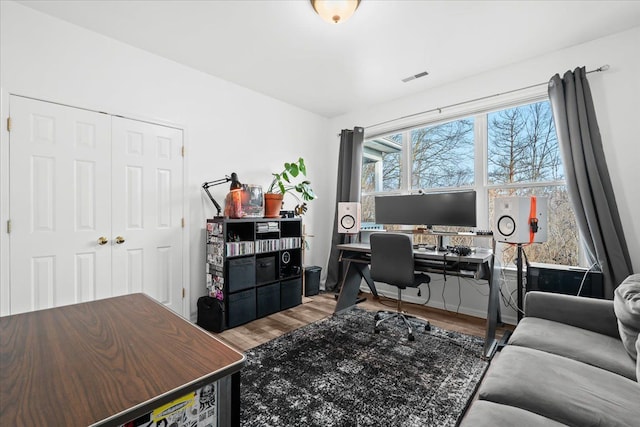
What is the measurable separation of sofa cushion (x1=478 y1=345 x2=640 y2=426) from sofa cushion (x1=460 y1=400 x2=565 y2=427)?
0.28 feet

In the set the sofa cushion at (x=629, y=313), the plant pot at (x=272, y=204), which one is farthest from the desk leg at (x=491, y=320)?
the plant pot at (x=272, y=204)

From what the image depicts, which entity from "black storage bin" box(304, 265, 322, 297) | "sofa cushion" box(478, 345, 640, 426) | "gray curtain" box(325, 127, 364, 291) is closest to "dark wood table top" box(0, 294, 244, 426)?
"sofa cushion" box(478, 345, 640, 426)

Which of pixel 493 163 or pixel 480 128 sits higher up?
pixel 480 128

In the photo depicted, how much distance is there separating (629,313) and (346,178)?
3114 millimetres

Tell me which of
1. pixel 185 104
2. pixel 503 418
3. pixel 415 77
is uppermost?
pixel 415 77

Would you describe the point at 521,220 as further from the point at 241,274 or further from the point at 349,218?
the point at 241,274

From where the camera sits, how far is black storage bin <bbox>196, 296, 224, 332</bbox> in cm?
272

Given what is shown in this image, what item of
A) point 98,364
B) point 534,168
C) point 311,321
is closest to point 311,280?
point 311,321

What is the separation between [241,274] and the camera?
9.57 ft

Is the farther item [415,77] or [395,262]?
Answer: [415,77]

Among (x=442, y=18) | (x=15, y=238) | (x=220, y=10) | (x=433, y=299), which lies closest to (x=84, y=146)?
(x=15, y=238)

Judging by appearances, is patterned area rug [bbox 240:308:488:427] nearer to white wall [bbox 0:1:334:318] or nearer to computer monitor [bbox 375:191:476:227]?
computer monitor [bbox 375:191:476:227]

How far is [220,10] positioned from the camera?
7.06ft

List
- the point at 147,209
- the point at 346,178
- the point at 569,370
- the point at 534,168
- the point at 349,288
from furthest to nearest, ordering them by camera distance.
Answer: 1. the point at 346,178
2. the point at 349,288
3. the point at 534,168
4. the point at 147,209
5. the point at 569,370
